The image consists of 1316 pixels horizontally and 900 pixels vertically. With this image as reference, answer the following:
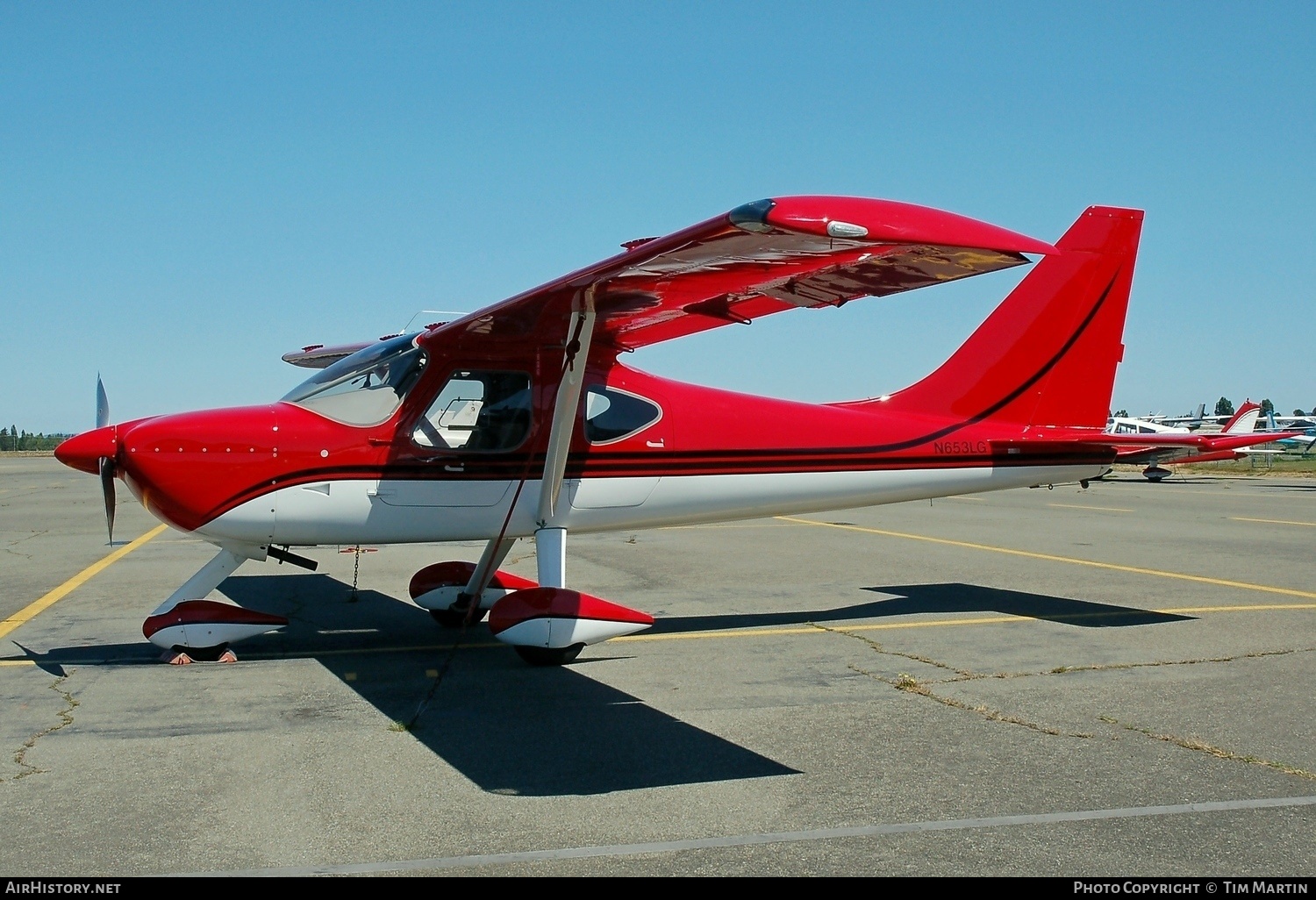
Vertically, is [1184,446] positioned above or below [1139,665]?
above

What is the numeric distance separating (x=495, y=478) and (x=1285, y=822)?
17.1ft

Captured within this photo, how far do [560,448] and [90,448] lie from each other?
2.97 m

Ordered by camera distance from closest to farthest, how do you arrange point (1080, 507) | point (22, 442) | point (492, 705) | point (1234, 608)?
point (492, 705), point (1234, 608), point (1080, 507), point (22, 442)

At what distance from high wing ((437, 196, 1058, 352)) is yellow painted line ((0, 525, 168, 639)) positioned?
4.80 meters

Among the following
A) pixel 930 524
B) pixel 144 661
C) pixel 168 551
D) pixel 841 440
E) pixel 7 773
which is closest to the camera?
pixel 7 773

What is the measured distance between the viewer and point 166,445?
23.0 feet

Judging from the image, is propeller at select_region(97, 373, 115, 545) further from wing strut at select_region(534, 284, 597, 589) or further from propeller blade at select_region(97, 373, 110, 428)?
wing strut at select_region(534, 284, 597, 589)

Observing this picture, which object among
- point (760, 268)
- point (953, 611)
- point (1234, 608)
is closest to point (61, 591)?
point (760, 268)

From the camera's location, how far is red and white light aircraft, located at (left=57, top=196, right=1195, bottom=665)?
22.5 feet

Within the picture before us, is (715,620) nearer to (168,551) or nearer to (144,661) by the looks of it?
(144,661)

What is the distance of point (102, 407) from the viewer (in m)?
7.78

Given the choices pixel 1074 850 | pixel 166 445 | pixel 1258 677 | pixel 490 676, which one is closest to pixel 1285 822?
pixel 1074 850

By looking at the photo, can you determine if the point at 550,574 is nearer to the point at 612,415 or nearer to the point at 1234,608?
the point at 612,415

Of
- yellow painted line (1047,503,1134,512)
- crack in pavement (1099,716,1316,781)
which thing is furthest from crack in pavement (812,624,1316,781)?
yellow painted line (1047,503,1134,512)
